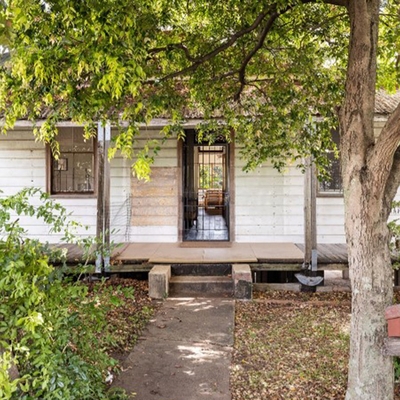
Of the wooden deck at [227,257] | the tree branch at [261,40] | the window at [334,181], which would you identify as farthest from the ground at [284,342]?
the tree branch at [261,40]

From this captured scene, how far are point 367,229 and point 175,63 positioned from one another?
358 cm

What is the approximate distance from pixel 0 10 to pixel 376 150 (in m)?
2.90

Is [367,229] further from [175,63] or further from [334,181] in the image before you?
[334,181]

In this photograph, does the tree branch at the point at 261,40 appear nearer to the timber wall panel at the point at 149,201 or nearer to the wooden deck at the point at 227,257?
the wooden deck at the point at 227,257

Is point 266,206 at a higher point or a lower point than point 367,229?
lower

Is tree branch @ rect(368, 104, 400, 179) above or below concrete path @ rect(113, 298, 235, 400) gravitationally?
above

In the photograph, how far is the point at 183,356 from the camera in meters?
4.40

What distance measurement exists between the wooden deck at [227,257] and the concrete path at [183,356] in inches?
59.2

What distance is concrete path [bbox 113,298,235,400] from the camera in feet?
11.9

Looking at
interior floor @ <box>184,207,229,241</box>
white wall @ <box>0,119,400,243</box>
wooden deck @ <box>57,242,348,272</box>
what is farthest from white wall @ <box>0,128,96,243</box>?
interior floor @ <box>184,207,229,241</box>

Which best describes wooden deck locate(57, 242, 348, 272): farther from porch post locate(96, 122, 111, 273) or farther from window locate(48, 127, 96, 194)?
window locate(48, 127, 96, 194)

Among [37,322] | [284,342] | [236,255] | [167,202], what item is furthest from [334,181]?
[37,322]

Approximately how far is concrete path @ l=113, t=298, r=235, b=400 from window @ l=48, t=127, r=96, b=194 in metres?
4.62

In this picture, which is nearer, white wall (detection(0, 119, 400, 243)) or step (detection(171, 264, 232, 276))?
step (detection(171, 264, 232, 276))
